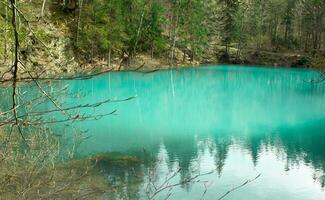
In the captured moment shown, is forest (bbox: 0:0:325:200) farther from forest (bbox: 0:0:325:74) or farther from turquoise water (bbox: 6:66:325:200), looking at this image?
forest (bbox: 0:0:325:74)

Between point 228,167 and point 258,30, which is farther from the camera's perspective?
point 258,30

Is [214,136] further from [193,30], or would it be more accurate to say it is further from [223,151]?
[193,30]

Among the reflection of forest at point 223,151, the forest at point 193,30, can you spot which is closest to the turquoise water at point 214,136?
the reflection of forest at point 223,151

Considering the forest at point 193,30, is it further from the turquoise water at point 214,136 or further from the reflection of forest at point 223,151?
the reflection of forest at point 223,151

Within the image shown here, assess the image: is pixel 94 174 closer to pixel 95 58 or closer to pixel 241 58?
pixel 95 58

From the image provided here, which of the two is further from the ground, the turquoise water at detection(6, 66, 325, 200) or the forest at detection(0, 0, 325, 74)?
the forest at detection(0, 0, 325, 74)

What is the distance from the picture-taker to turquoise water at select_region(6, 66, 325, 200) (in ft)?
45.4

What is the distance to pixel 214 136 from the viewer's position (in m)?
20.9

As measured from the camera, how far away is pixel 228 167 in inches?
628

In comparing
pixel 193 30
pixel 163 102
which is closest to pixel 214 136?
pixel 163 102

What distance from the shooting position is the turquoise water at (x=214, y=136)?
1384 centimetres

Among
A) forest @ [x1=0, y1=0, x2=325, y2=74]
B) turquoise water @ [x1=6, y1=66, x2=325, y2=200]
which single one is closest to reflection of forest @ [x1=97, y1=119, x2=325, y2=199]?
turquoise water @ [x1=6, y1=66, x2=325, y2=200]

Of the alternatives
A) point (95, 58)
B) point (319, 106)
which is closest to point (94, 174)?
point (319, 106)

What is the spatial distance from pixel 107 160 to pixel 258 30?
53.6 metres
